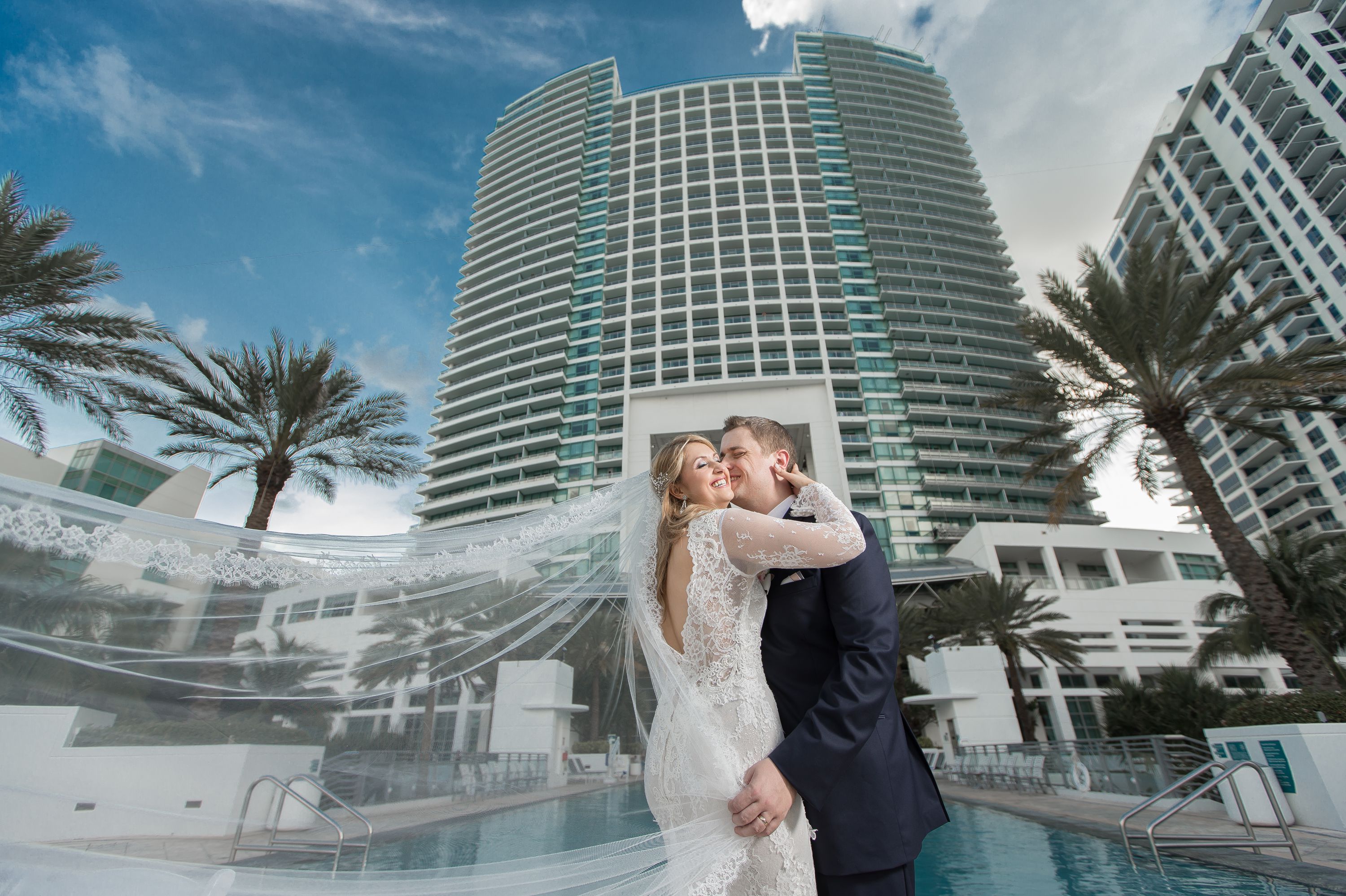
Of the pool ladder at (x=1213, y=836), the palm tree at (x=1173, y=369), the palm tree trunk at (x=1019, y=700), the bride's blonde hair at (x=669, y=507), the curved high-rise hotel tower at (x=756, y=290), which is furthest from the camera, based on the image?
the curved high-rise hotel tower at (x=756, y=290)

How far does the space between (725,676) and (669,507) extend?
606 millimetres

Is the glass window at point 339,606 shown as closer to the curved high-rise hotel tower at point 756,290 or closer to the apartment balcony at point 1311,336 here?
the curved high-rise hotel tower at point 756,290

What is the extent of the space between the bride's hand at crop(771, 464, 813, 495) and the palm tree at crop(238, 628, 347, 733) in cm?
191

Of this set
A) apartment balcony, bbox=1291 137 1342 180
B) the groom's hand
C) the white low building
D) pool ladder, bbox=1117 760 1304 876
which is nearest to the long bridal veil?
the groom's hand

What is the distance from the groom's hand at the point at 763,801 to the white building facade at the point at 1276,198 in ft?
175

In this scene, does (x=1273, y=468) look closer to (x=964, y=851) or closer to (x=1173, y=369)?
(x=1173, y=369)

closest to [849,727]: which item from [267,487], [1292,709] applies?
[1292,709]

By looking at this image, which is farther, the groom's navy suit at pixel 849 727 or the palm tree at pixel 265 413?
the palm tree at pixel 265 413

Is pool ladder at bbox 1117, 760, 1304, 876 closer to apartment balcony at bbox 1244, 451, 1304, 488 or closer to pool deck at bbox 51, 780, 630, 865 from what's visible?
pool deck at bbox 51, 780, 630, 865

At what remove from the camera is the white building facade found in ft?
148

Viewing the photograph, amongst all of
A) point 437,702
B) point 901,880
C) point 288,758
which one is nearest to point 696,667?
point 901,880

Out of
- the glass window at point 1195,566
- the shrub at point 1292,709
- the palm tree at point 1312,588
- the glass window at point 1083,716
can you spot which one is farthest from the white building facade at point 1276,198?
the shrub at point 1292,709

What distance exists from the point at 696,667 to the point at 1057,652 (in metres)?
27.3

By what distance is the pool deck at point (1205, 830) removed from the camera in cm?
477
